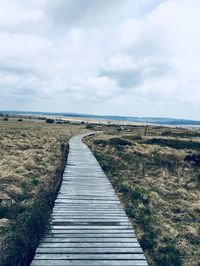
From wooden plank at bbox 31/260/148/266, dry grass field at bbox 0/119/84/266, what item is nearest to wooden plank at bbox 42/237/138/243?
dry grass field at bbox 0/119/84/266

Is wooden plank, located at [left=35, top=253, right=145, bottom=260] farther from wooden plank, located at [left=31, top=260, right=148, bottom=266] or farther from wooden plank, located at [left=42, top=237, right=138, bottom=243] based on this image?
wooden plank, located at [left=42, top=237, right=138, bottom=243]

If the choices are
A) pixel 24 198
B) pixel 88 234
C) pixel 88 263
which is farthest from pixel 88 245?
pixel 24 198

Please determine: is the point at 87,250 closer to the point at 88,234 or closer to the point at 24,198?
the point at 88,234

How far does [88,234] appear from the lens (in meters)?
6.85

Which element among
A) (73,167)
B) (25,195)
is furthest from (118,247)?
(73,167)

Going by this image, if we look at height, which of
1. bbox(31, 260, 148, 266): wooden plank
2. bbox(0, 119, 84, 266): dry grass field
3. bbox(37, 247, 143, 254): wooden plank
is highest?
bbox(37, 247, 143, 254): wooden plank

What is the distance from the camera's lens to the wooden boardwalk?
18.8ft

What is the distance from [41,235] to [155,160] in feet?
54.5

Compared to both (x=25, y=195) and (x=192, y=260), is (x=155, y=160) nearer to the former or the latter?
(x=25, y=195)

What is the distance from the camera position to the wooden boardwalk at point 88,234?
5734 millimetres

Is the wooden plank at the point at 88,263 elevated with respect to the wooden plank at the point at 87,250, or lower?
lower

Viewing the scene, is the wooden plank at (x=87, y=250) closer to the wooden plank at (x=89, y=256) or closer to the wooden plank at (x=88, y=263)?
the wooden plank at (x=89, y=256)

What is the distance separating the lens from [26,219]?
23.7 ft

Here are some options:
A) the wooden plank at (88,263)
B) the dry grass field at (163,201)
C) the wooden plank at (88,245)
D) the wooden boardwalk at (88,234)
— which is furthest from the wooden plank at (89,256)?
the dry grass field at (163,201)
